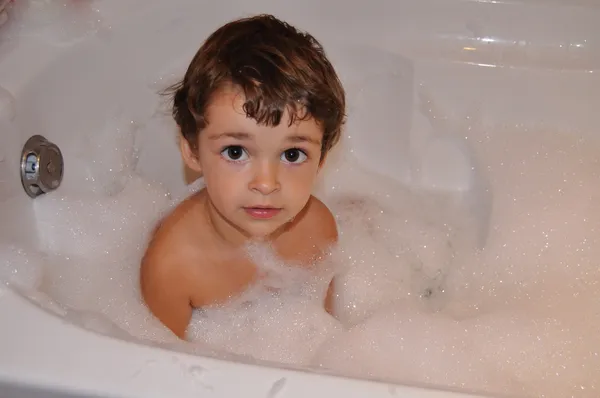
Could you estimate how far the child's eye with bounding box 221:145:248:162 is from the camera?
769 millimetres

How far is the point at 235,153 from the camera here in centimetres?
77

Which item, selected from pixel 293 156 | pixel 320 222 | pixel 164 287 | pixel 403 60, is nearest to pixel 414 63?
pixel 403 60

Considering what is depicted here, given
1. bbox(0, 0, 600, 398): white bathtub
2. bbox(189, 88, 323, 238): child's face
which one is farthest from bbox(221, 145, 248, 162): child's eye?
bbox(0, 0, 600, 398): white bathtub

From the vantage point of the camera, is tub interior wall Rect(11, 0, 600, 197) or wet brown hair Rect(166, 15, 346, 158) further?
tub interior wall Rect(11, 0, 600, 197)

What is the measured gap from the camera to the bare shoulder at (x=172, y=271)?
0.91 metres

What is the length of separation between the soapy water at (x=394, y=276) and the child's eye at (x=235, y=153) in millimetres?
215

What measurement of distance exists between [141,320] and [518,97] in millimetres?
728

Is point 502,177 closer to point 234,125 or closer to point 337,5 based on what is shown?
point 337,5

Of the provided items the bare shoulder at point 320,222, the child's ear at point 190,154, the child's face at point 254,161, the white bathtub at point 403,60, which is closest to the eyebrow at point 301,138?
the child's face at point 254,161

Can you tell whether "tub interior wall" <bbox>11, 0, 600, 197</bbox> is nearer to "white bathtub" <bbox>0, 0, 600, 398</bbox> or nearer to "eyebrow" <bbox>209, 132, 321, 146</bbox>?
"white bathtub" <bbox>0, 0, 600, 398</bbox>

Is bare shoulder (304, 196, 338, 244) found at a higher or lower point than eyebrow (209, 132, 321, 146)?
lower

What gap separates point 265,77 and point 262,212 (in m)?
0.16

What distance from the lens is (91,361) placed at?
642 mm

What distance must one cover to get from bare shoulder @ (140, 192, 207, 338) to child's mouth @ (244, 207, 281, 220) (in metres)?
0.16
